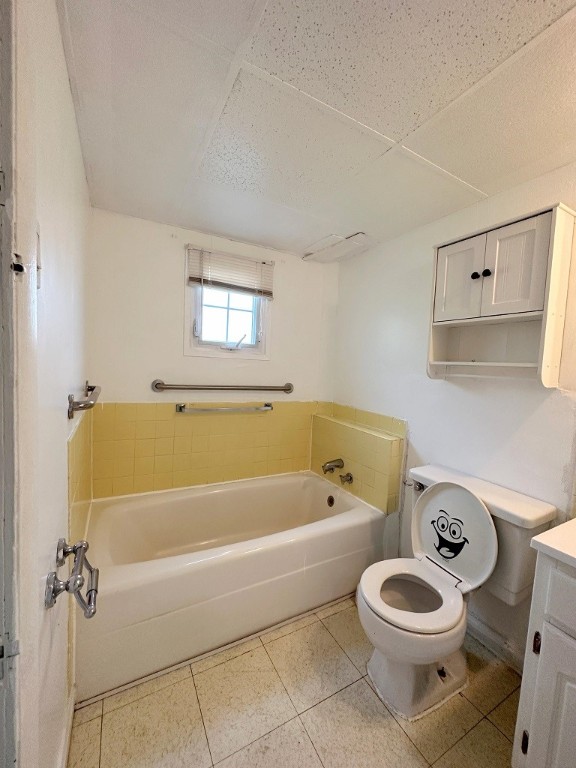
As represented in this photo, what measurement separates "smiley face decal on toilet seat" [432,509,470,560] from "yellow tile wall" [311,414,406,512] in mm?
402

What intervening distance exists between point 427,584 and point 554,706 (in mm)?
501

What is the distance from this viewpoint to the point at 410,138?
111 cm

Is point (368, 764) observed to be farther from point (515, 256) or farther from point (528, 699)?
point (515, 256)

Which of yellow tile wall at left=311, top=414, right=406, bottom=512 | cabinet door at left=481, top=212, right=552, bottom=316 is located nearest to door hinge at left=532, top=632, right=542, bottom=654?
yellow tile wall at left=311, top=414, right=406, bottom=512

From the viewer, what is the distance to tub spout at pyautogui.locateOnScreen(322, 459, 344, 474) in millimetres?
2164

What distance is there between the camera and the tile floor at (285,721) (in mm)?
1023

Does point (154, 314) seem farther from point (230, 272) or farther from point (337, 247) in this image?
point (337, 247)

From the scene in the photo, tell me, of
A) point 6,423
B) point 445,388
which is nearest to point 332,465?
point 445,388

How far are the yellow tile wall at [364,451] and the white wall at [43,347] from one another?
5.17 feet

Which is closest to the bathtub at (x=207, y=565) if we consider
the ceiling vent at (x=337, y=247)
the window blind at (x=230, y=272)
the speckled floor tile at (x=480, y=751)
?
the speckled floor tile at (x=480, y=751)

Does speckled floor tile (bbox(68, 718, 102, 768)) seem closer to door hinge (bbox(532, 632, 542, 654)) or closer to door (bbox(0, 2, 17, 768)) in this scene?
door (bbox(0, 2, 17, 768))

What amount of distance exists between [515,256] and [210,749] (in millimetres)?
2141

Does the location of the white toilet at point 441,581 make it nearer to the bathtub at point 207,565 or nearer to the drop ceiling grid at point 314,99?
the bathtub at point 207,565

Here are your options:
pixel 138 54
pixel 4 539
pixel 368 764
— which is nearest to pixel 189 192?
pixel 138 54
